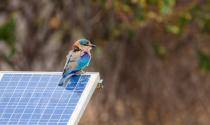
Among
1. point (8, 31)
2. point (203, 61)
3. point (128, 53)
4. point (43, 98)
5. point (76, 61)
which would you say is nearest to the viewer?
point (43, 98)

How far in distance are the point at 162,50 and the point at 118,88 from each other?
1.25m

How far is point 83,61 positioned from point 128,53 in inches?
367

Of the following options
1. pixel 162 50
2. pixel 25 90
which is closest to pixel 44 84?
pixel 25 90

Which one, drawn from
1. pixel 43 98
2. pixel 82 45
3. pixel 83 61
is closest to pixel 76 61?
pixel 83 61

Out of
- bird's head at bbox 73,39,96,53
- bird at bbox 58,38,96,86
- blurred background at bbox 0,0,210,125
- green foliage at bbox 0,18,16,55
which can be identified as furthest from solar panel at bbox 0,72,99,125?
blurred background at bbox 0,0,210,125

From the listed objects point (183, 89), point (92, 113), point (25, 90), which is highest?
point (183, 89)

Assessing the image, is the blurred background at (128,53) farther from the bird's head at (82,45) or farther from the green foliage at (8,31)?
the bird's head at (82,45)

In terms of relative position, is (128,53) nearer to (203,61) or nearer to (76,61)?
(203,61)

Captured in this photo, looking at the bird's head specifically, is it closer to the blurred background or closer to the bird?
the bird

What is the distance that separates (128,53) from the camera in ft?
54.3

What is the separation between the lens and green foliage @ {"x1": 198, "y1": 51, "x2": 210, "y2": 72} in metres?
15.4

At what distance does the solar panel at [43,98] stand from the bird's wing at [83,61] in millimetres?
82

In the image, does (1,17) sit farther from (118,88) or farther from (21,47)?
(118,88)

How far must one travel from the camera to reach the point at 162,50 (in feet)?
52.3
